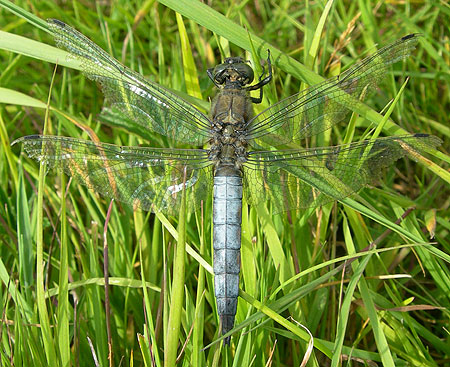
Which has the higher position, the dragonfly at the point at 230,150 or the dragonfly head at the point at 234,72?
the dragonfly head at the point at 234,72

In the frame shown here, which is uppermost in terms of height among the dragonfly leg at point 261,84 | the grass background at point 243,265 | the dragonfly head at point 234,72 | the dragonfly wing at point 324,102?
the dragonfly head at point 234,72

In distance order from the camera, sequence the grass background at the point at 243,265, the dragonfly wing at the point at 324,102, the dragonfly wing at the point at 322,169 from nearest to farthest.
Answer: the grass background at the point at 243,265 → the dragonfly wing at the point at 322,169 → the dragonfly wing at the point at 324,102

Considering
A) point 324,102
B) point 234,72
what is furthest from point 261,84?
point 324,102

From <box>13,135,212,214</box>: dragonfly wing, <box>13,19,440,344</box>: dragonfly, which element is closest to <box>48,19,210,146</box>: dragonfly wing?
<box>13,19,440,344</box>: dragonfly

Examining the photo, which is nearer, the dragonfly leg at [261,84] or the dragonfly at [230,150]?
the dragonfly at [230,150]

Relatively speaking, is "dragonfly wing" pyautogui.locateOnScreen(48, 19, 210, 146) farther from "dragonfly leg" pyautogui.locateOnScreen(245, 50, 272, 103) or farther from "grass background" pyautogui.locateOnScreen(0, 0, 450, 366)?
"dragonfly leg" pyautogui.locateOnScreen(245, 50, 272, 103)

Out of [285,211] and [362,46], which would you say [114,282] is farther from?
[362,46]

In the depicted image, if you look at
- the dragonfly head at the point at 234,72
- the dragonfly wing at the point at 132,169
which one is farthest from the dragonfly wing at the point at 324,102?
the dragonfly wing at the point at 132,169

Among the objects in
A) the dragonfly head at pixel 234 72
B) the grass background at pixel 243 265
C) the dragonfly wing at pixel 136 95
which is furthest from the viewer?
the dragonfly head at pixel 234 72

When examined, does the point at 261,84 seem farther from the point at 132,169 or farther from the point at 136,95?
Answer: the point at 132,169

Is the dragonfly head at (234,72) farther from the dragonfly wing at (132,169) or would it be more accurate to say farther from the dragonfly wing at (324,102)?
the dragonfly wing at (132,169)
